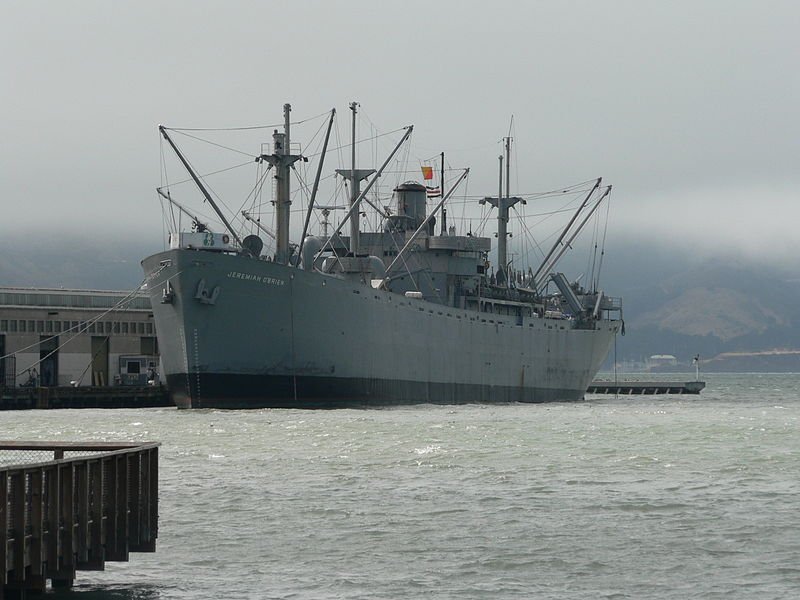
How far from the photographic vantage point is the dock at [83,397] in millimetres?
86125

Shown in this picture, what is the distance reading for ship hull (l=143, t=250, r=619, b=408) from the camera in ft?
237

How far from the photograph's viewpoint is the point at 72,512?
65.7ft

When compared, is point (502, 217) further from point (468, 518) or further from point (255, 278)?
point (468, 518)

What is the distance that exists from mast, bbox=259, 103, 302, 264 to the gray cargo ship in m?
0.08

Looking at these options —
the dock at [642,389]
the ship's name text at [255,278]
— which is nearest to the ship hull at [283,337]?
the ship's name text at [255,278]

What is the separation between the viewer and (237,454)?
1745 inches

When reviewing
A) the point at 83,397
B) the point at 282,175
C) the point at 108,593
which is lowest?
the point at 108,593

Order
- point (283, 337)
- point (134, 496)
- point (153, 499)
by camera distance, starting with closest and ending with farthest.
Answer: point (134, 496) < point (153, 499) < point (283, 337)

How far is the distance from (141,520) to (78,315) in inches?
3291

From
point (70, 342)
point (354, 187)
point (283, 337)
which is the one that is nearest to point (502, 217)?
point (354, 187)

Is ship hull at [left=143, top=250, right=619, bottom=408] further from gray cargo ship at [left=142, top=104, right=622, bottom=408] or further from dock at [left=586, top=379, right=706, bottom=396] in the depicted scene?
dock at [left=586, top=379, right=706, bottom=396]

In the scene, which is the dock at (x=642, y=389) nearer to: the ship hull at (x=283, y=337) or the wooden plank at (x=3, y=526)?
the ship hull at (x=283, y=337)

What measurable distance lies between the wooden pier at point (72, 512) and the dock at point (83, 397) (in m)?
64.8

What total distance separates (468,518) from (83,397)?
62096mm
